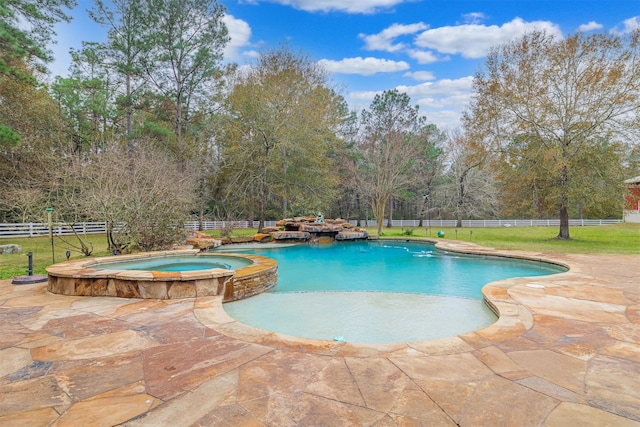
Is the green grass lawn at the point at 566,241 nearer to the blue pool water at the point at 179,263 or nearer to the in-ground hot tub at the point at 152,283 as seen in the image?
the blue pool water at the point at 179,263

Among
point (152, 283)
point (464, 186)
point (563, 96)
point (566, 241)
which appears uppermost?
point (563, 96)

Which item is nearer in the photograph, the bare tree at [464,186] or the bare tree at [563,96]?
the bare tree at [563,96]

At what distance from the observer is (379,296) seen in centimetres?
580

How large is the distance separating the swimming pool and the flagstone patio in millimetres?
944

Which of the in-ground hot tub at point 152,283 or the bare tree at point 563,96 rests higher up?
the bare tree at point 563,96

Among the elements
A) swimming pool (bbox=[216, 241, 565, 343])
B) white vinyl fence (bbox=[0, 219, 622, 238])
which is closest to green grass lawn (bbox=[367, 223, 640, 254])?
swimming pool (bbox=[216, 241, 565, 343])

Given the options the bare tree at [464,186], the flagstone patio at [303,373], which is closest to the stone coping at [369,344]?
the flagstone patio at [303,373]

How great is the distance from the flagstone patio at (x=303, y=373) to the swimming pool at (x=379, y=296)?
0.94 metres

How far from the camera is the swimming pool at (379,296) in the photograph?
4.07m

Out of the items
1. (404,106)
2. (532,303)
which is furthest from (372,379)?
(404,106)

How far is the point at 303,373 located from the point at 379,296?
12.3ft

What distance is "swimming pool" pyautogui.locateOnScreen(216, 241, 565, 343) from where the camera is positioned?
4066 mm

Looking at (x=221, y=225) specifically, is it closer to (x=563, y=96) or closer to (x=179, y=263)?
(x=179, y=263)

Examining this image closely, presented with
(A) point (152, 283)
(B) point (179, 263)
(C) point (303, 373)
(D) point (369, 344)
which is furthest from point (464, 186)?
(C) point (303, 373)
